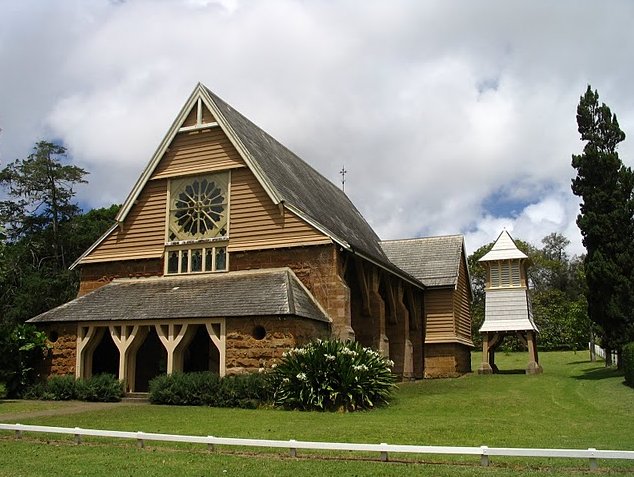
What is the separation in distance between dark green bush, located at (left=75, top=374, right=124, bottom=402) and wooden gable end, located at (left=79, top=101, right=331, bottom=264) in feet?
19.9

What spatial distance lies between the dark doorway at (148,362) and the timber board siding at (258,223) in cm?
582

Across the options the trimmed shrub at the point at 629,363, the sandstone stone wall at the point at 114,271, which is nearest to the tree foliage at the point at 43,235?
the sandstone stone wall at the point at 114,271

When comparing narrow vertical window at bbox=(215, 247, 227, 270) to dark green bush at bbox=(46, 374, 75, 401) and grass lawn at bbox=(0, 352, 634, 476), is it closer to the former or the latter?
dark green bush at bbox=(46, 374, 75, 401)

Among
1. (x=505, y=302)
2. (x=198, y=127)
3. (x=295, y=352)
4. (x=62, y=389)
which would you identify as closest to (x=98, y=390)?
(x=62, y=389)

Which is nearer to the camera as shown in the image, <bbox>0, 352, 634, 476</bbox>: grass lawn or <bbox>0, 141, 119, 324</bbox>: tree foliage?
<bbox>0, 352, 634, 476</bbox>: grass lawn

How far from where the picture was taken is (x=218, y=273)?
82.8 ft

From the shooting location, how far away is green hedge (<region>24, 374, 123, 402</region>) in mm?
21688

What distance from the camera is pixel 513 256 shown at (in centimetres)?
3638

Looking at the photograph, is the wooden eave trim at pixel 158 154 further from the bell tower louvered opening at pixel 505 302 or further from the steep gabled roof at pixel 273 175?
the bell tower louvered opening at pixel 505 302

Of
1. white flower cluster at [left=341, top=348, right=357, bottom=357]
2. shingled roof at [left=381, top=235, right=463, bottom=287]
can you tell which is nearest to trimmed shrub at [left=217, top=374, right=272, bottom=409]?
white flower cluster at [left=341, top=348, right=357, bottom=357]

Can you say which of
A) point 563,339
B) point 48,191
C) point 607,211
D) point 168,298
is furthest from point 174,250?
point 563,339

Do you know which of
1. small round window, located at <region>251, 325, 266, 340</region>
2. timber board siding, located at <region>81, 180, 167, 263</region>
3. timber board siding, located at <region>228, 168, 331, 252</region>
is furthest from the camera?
timber board siding, located at <region>81, 180, 167, 263</region>

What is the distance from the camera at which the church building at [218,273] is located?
71.3ft

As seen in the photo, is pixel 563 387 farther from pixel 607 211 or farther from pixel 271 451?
pixel 271 451
